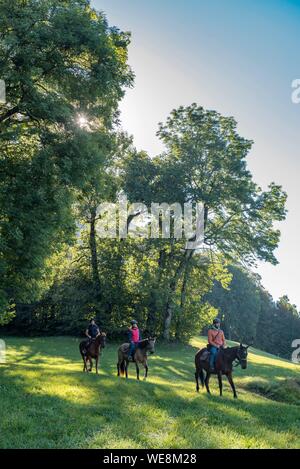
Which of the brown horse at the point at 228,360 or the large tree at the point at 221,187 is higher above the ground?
the large tree at the point at 221,187

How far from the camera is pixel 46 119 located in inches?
914

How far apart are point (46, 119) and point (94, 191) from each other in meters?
5.21

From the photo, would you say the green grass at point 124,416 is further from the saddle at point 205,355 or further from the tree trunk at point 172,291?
the tree trunk at point 172,291

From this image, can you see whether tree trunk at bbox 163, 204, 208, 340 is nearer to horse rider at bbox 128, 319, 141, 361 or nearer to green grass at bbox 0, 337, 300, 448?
horse rider at bbox 128, 319, 141, 361

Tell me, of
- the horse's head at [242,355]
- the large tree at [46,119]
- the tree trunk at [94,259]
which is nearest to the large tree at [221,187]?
the tree trunk at [94,259]

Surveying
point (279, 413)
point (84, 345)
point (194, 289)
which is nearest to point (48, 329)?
point (194, 289)

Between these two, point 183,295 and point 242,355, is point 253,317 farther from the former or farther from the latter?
point 242,355

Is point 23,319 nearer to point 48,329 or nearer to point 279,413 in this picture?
point 48,329

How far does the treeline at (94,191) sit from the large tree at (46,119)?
0.24ft

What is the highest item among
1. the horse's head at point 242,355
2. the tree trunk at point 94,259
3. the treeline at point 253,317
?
the tree trunk at point 94,259

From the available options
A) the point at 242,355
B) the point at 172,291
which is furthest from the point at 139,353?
the point at 172,291

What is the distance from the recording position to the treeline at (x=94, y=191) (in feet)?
69.7

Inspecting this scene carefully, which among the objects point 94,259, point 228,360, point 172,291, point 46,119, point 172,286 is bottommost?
point 228,360
